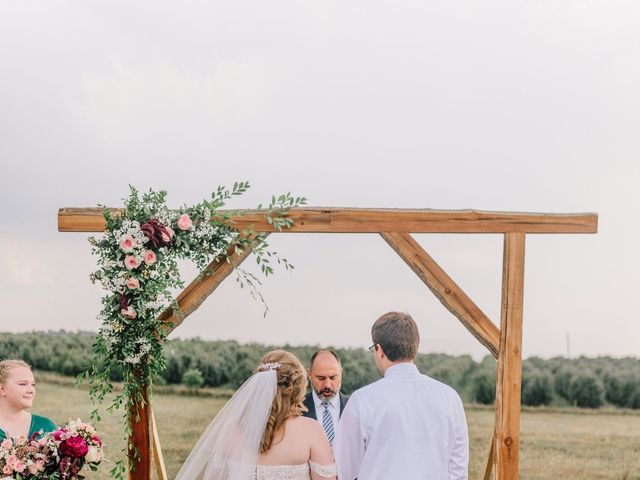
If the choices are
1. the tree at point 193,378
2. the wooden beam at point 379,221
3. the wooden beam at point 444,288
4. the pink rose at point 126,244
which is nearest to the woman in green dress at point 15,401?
the pink rose at point 126,244

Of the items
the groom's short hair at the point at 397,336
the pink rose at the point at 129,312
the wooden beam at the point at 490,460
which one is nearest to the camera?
the groom's short hair at the point at 397,336

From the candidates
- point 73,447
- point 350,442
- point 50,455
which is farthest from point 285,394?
point 50,455

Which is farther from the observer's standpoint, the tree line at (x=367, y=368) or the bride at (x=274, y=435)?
the tree line at (x=367, y=368)

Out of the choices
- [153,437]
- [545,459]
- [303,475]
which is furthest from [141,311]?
[545,459]

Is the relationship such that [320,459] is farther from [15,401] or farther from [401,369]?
[15,401]

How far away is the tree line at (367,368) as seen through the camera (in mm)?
11719

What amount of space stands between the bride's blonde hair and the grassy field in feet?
27.0

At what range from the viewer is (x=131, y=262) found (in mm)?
6012

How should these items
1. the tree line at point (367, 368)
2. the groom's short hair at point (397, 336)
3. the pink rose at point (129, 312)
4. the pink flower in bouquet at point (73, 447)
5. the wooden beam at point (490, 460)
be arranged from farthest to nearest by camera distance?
the tree line at point (367, 368) → the wooden beam at point (490, 460) → the pink rose at point (129, 312) → the pink flower in bouquet at point (73, 447) → the groom's short hair at point (397, 336)

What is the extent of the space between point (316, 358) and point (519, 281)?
166 cm

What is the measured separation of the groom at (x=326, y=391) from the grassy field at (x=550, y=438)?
6790mm

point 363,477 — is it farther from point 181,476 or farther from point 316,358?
point 316,358

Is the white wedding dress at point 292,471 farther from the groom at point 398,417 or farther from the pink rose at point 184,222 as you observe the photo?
the pink rose at point 184,222

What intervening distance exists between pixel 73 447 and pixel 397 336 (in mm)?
2262
